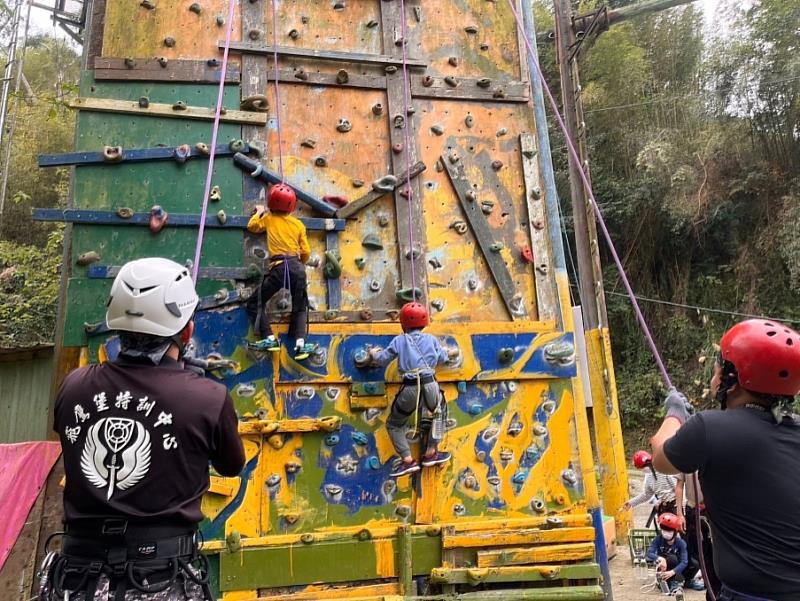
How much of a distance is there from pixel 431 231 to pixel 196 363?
9.64 ft

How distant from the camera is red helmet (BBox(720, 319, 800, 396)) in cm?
212

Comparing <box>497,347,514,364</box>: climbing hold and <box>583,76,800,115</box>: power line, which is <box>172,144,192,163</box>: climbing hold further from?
<box>583,76,800,115</box>: power line

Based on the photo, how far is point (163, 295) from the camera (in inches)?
86.5

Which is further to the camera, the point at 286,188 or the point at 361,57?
the point at 361,57

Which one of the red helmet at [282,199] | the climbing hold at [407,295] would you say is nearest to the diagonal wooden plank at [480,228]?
the climbing hold at [407,295]

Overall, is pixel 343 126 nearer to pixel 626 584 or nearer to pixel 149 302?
pixel 149 302

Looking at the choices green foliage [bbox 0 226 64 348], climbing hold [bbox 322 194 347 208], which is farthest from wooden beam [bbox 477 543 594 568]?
green foliage [bbox 0 226 64 348]

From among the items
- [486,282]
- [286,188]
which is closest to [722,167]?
[486,282]

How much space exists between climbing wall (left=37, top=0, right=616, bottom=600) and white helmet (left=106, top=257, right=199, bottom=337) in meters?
2.24

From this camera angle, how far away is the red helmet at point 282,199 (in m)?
4.39

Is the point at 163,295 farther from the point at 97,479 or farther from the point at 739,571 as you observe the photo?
the point at 739,571

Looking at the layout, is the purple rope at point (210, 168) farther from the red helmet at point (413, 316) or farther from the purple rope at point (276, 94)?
the red helmet at point (413, 316)

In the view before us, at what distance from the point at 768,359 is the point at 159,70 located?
4.29 meters

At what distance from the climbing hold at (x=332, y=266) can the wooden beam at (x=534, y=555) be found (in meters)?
2.16
